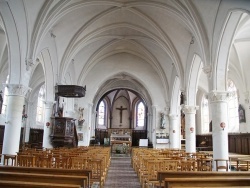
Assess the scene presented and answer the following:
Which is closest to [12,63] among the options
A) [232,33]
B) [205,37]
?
[205,37]

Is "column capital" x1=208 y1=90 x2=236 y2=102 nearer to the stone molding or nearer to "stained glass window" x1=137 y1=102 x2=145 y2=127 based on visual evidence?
the stone molding

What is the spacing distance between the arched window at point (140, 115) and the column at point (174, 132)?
17.2 m

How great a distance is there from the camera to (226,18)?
11266 millimetres

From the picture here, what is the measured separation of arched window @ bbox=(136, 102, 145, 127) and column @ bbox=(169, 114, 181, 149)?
1718cm

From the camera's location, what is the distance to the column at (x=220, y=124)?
11703mm

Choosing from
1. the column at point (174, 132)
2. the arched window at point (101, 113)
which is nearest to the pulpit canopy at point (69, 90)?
the column at point (174, 132)

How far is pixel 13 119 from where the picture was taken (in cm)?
1163

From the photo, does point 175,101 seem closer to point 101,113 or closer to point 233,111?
point 233,111

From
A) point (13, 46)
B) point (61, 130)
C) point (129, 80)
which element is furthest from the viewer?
point (129, 80)

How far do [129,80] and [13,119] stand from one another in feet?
71.9

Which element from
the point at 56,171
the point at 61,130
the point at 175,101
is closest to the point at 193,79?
the point at 175,101

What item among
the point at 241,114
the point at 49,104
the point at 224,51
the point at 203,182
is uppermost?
the point at 224,51

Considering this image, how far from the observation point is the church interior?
8159 mm

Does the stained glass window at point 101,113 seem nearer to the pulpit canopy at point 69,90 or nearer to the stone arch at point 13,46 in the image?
the pulpit canopy at point 69,90
